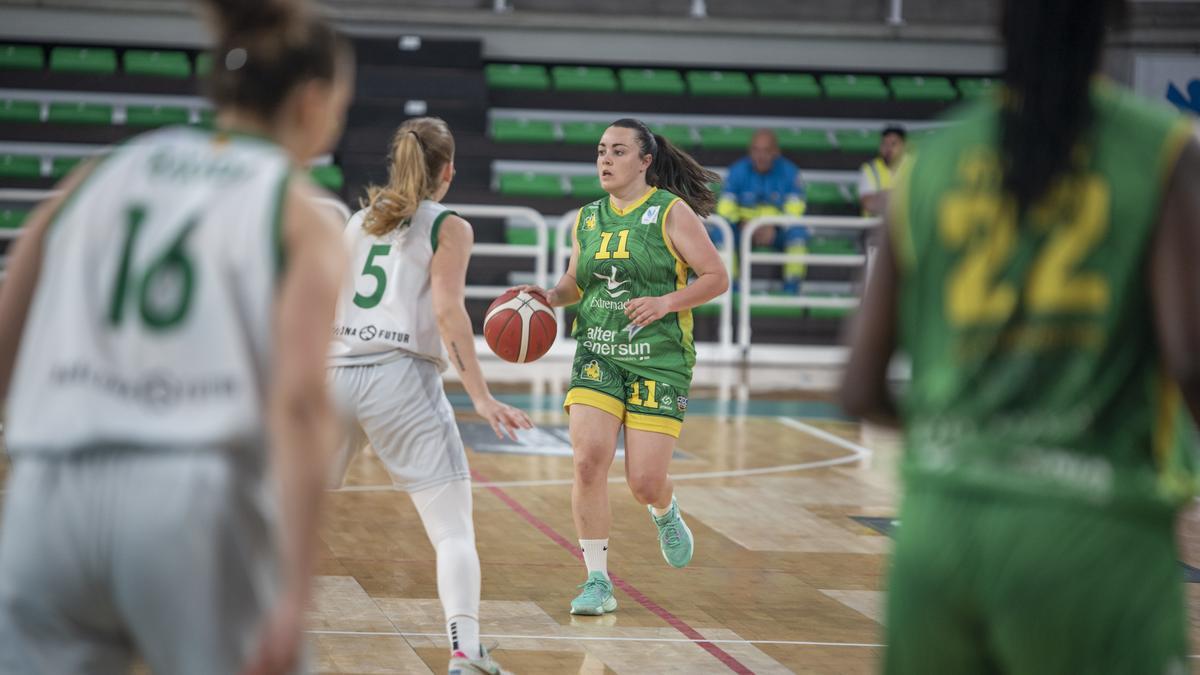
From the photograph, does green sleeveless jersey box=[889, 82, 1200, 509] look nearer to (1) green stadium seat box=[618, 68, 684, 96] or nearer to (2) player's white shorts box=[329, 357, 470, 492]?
(2) player's white shorts box=[329, 357, 470, 492]

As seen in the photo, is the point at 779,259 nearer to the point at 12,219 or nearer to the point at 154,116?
the point at 154,116

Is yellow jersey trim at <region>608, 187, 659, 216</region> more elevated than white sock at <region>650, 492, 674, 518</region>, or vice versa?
yellow jersey trim at <region>608, 187, 659, 216</region>

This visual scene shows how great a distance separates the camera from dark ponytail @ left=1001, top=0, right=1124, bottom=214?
193 cm

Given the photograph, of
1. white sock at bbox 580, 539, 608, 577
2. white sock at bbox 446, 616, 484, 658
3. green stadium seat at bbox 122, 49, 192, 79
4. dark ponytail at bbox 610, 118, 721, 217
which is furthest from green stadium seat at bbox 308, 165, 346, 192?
white sock at bbox 446, 616, 484, 658

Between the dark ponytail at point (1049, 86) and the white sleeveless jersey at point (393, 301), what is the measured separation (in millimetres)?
2781

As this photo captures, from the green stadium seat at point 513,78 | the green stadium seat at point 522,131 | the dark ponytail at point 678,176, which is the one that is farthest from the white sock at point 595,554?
the green stadium seat at point 513,78

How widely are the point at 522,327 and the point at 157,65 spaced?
43.8 ft

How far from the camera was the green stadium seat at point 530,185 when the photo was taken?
57.6ft

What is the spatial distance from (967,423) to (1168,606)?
320mm

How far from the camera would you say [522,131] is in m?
18.2

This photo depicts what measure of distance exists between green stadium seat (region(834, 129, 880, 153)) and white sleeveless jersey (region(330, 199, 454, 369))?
14.4 meters

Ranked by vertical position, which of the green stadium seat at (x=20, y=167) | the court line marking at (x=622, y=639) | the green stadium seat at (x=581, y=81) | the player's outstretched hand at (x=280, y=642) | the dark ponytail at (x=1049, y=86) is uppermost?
the green stadium seat at (x=581, y=81)

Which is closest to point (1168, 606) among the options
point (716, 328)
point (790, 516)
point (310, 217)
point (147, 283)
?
point (310, 217)

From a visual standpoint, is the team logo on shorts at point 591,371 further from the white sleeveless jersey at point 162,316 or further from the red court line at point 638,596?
the white sleeveless jersey at point 162,316
